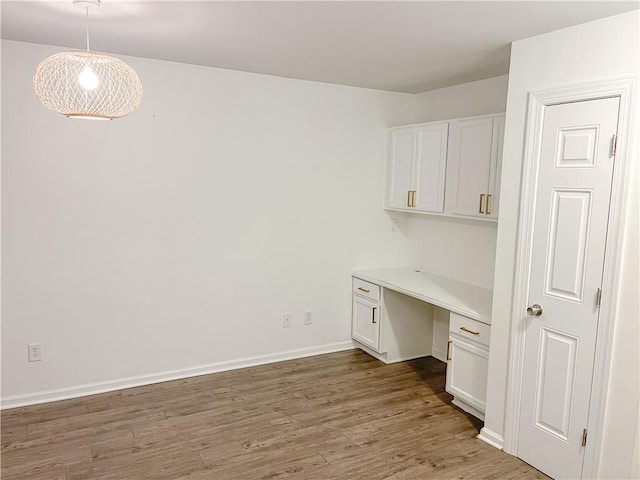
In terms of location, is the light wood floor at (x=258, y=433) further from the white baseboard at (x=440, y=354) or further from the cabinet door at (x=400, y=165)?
the cabinet door at (x=400, y=165)

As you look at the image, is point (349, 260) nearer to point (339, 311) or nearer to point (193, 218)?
point (339, 311)

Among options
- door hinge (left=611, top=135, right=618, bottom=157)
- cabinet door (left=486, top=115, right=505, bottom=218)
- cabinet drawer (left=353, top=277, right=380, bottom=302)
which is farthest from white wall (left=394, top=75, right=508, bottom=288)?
door hinge (left=611, top=135, right=618, bottom=157)

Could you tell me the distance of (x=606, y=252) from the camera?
238 cm

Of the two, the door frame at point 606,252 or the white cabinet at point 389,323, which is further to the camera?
the white cabinet at point 389,323

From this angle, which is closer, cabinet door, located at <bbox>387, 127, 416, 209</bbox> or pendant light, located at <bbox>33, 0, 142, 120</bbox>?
pendant light, located at <bbox>33, 0, 142, 120</bbox>

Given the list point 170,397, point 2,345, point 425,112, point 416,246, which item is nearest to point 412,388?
point 416,246

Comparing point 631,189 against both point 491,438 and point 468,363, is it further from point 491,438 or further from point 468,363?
point 491,438

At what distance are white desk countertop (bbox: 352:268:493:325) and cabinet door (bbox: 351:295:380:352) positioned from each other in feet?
0.81

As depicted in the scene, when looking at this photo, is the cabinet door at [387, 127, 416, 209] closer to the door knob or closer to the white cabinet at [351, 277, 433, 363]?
the white cabinet at [351, 277, 433, 363]

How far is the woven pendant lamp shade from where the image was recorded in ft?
7.68

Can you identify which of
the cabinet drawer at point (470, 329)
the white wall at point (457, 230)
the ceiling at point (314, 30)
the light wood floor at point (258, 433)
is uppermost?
the ceiling at point (314, 30)

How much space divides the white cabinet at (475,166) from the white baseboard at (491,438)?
1.52m

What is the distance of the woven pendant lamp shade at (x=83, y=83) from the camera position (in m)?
2.34

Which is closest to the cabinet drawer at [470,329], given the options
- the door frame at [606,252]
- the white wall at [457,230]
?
the door frame at [606,252]
